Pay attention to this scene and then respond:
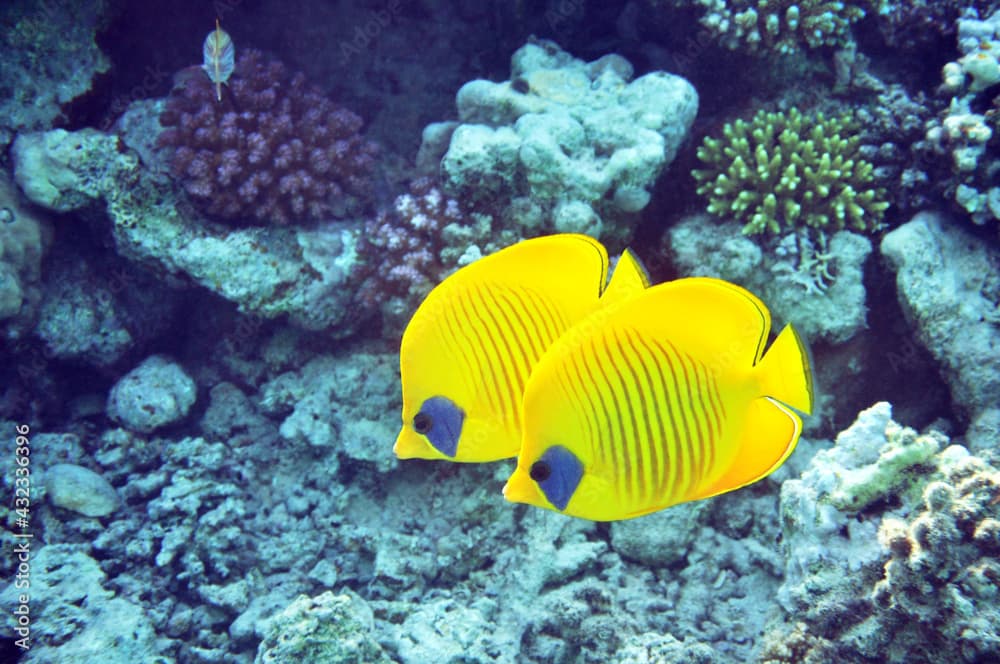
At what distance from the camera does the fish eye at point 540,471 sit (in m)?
1.48

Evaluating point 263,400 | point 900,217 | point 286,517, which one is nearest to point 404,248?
point 263,400

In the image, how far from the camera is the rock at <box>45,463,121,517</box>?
3416 millimetres

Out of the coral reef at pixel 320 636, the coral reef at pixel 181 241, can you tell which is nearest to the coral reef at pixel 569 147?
the coral reef at pixel 181 241

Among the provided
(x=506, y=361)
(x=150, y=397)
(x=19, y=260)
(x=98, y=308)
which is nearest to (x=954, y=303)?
(x=506, y=361)

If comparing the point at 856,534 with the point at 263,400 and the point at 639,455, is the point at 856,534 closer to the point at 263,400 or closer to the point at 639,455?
the point at 639,455

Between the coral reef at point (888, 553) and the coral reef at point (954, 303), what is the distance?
91cm

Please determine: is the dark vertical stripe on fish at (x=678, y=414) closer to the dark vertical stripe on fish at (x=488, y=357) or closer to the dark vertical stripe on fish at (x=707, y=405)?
the dark vertical stripe on fish at (x=707, y=405)

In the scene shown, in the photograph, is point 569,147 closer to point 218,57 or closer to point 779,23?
point 779,23

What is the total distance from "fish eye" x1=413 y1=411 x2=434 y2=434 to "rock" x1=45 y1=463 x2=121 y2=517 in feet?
9.29

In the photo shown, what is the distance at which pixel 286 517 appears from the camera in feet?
11.8

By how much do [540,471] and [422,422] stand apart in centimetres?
45

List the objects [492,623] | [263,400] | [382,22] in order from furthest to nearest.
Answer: [382,22] < [263,400] < [492,623]

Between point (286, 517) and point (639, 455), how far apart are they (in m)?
2.84

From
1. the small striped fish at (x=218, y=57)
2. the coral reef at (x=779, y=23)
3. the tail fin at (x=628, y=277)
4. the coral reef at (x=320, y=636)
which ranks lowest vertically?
the coral reef at (x=320, y=636)
